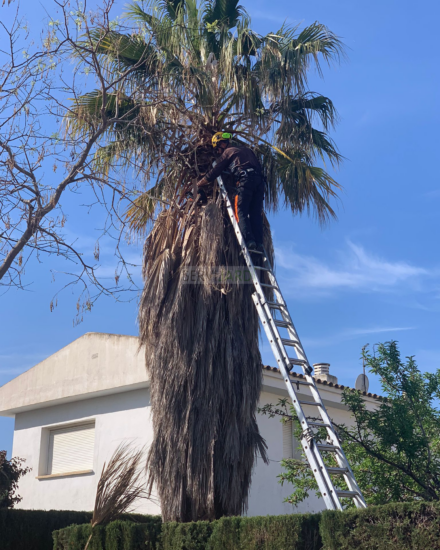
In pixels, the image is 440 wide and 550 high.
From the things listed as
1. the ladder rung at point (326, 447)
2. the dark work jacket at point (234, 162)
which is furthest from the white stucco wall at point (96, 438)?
the ladder rung at point (326, 447)

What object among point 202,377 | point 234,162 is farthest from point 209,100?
point 202,377

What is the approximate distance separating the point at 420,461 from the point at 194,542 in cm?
312

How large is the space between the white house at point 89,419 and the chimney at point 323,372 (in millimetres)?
31

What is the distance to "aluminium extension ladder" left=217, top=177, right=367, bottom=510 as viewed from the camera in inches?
289

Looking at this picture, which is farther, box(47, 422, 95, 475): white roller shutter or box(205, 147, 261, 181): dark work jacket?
box(47, 422, 95, 475): white roller shutter

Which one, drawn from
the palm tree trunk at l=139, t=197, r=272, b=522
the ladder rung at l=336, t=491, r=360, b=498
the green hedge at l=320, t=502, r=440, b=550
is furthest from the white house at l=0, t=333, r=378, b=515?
Answer: the green hedge at l=320, t=502, r=440, b=550

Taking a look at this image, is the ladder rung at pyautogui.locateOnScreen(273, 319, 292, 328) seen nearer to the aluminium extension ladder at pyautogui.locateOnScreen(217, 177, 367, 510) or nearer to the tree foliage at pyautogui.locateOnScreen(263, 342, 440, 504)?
the aluminium extension ladder at pyautogui.locateOnScreen(217, 177, 367, 510)

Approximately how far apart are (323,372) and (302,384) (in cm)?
1039

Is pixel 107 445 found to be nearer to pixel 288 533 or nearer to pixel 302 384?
pixel 302 384

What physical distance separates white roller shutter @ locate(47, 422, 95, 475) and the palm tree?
7.68 m

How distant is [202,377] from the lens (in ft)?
29.8

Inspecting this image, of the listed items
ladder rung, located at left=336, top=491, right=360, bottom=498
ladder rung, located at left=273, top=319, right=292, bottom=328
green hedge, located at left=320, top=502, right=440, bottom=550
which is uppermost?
ladder rung, located at left=273, top=319, right=292, bottom=328

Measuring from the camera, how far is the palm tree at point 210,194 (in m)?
8.88

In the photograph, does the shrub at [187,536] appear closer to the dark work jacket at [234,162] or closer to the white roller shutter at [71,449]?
the dark work jacket at [234,162]
